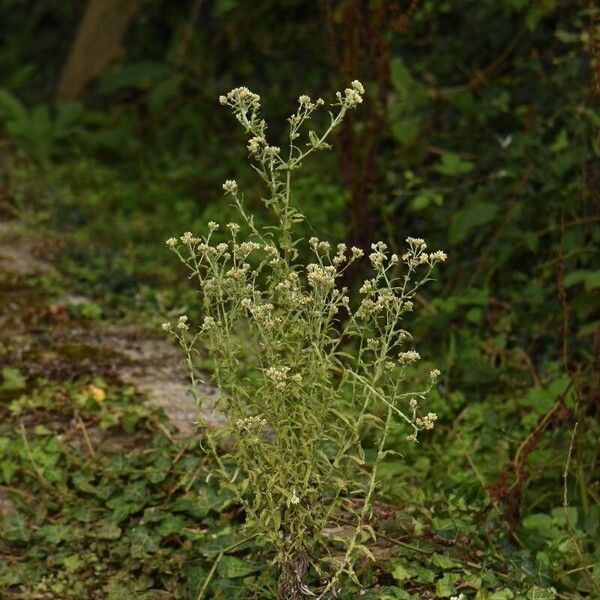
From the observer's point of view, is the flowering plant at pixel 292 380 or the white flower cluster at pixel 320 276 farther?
the flowering plant at pixel 292 380

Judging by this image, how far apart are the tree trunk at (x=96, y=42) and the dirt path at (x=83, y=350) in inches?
128

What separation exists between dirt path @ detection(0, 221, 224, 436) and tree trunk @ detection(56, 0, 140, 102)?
324 centimetres

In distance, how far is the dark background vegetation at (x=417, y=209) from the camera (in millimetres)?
4020

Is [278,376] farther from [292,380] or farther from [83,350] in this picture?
[83,350]

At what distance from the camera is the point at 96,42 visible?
9.08 meters

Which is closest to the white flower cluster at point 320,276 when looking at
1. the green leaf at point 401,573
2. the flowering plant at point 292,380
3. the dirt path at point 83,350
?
the flowering plant at point 292,380

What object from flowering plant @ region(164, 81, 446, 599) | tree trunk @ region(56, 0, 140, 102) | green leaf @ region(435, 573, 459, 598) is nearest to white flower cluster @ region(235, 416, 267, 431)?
flowering plant @ region(164, 81, 446, 599)

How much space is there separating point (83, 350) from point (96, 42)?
169 inches

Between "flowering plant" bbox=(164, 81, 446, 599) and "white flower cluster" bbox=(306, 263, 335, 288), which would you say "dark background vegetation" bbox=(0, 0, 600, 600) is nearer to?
→ "flowering plant" bbox=(164, 81, 446, 599)

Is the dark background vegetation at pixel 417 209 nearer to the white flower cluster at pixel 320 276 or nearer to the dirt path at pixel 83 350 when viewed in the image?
the dirt path at pixel 83 350

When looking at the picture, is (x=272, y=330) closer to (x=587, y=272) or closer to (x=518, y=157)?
(x=587, y=272)

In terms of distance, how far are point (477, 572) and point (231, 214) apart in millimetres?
3629

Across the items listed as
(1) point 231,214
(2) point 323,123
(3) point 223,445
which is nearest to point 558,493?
(3) point 223,445

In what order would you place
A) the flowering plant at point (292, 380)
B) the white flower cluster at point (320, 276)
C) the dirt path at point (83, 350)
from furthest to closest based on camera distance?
the dirt path at point (83, 350)
the flowering plant at point (292, 380)
the white flower cluster at point (320, 276)
